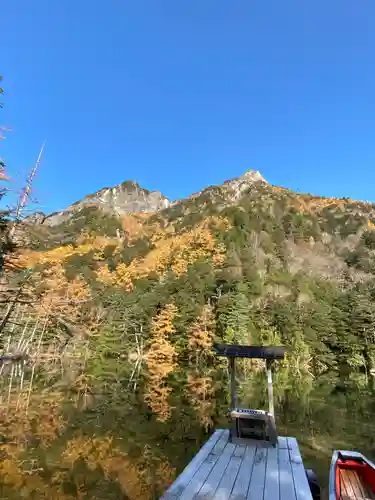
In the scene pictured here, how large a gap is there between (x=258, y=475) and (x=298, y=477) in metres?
0.81

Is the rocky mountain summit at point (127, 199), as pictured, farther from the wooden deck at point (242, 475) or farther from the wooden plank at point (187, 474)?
the wooden deck at point (242, 475)

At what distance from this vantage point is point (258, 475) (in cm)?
716

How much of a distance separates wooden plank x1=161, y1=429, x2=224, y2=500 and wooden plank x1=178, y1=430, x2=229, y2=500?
77 millimetres

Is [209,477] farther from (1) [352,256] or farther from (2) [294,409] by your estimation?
(1) [352,256]

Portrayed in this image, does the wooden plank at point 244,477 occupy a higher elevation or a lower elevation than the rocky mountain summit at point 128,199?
lower

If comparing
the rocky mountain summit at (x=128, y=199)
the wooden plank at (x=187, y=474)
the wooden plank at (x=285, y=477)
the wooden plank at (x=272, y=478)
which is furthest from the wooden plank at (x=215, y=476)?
the rocky mountain summit at (x=128, y=199)

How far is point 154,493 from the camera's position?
11.0 meters

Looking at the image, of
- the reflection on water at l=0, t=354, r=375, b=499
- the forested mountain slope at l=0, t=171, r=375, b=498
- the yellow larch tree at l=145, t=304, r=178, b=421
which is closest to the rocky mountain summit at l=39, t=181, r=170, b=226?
the forested mountain slope at l=0, t=171, r=375, b=498

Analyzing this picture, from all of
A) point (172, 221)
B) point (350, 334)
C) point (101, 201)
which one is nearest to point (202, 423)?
point (350, 334)

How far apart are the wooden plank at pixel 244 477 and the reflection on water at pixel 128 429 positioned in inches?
172

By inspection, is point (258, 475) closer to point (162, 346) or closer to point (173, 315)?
point (162, 346)

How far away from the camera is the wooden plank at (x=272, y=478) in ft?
20.4

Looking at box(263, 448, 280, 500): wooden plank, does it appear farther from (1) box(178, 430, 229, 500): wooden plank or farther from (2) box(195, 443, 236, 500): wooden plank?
(1) box(178, 430, 229, 500): wooden plank

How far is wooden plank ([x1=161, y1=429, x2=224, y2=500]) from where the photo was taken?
608 centimetres
